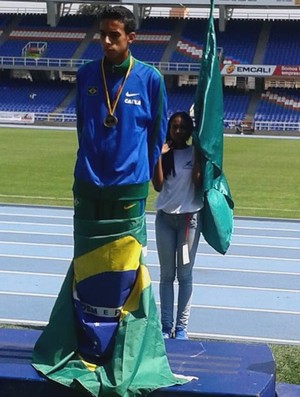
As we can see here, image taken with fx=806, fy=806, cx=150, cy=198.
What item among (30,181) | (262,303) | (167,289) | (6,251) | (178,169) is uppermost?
(178,169)

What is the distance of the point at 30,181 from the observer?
15.0 metres

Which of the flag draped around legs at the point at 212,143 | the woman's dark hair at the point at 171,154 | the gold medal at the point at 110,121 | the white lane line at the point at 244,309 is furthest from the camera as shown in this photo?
the white lane line at the point at 244,309

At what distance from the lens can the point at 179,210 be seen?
16.7ft

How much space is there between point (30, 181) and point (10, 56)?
89.5 ft

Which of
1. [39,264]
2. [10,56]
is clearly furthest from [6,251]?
[10,56]

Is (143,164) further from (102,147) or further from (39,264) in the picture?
(39,264)

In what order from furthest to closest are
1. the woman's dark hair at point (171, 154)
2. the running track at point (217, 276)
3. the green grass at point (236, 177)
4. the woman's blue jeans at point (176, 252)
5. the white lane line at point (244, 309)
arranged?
the green grass at point (236, 177) → the white lane line at point (244, 309) → the running track at point (217, 276) → the woman's blue jeans at point (176, 252) → the woman's dark hair at point (171, 154)

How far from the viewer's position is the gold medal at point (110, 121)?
11.4 ft

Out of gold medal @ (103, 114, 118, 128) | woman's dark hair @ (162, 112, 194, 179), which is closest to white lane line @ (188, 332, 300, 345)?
woman's dark hair @ (162, 112, 194, 179)

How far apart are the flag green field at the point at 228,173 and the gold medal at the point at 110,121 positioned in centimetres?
842

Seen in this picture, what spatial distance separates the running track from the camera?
6.27 m

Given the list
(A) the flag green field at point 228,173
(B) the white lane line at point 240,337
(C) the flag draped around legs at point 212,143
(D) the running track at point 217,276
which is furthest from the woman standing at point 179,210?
(A) the flag green field at point 228,173

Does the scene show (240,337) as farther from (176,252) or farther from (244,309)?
(176,252)

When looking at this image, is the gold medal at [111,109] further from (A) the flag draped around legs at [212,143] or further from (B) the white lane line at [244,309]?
(B) the white lane line at [244,309]
